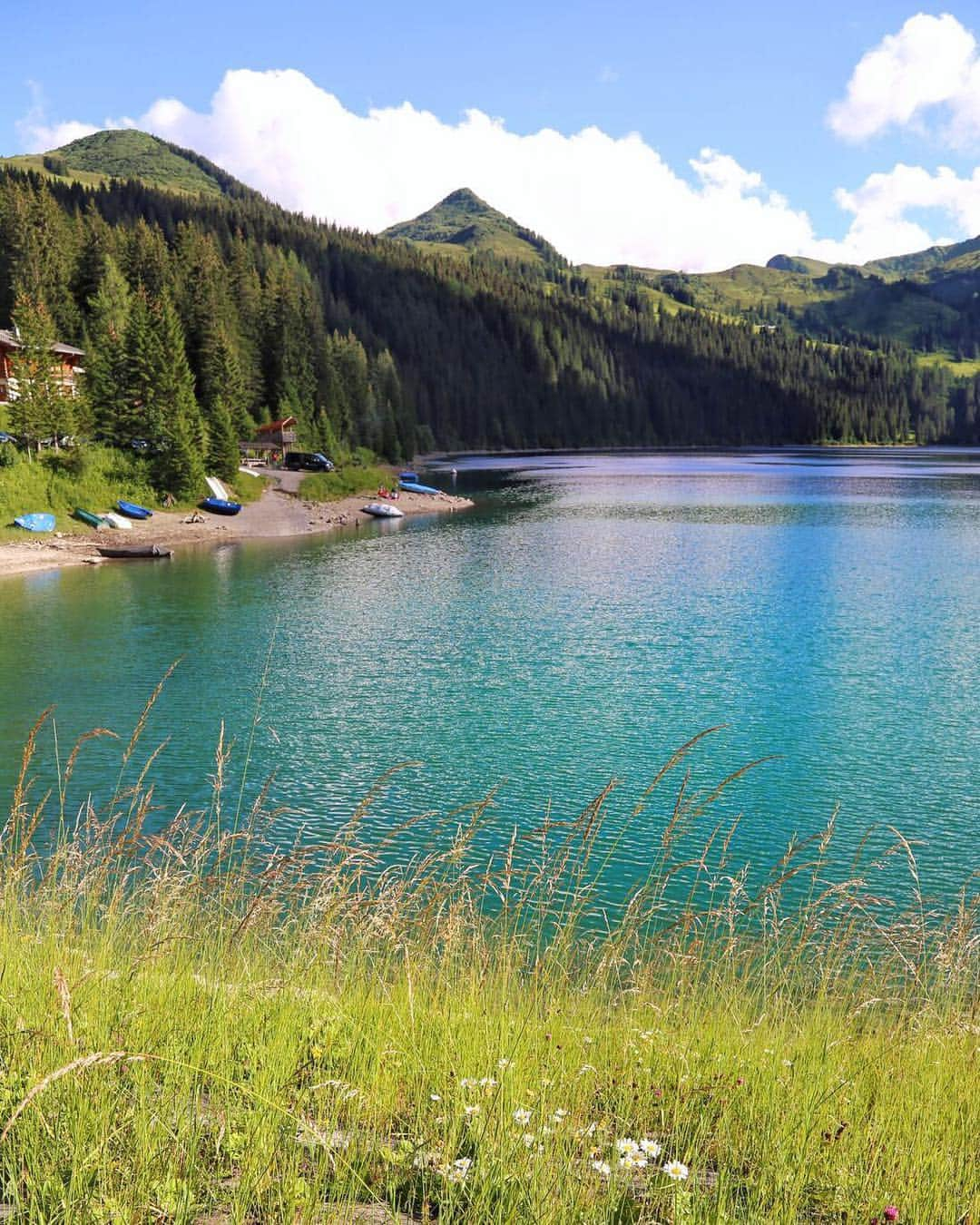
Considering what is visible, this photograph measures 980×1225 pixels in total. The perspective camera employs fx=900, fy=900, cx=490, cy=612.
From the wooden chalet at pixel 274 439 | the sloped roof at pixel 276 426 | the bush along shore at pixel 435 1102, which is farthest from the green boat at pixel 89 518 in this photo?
the bush along shore at pixel 435 1102

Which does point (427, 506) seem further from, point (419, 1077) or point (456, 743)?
point (419, 1077)

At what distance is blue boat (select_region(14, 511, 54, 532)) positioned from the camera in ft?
216

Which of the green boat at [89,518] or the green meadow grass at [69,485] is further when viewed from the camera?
the green boat at [89,518]

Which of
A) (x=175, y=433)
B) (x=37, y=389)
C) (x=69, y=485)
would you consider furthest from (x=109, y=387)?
(x=69, y=485)

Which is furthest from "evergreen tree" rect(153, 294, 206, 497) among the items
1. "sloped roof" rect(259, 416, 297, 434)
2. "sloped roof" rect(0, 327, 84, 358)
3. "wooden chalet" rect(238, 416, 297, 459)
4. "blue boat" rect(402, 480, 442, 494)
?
"sloped roof" rect(259, 416, 297, 434)

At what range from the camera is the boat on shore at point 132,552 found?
64375mm

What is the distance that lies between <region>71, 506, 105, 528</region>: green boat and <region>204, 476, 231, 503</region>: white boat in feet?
47.5

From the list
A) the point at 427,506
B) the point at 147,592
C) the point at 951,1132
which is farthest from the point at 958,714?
the point at 427,506

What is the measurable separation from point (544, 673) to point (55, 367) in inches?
2415

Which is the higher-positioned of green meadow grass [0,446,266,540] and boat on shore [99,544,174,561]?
green meadow grass [0,446,266,540]

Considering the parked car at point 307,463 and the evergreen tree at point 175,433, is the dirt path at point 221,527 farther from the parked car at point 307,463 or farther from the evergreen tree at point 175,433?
the parked car at point 307,463

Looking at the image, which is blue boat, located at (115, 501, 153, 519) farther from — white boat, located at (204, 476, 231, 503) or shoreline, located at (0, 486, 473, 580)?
white boat, located at (204, 476, 231, 503)

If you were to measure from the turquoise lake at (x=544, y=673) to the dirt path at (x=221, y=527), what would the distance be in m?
4.14

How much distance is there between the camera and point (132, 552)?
2532 inches
